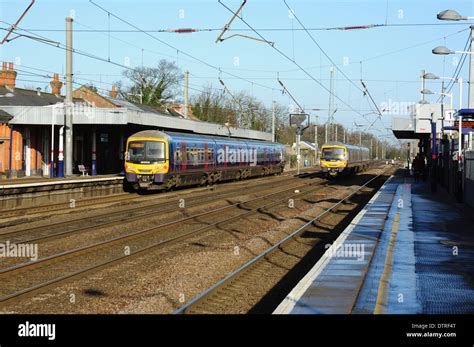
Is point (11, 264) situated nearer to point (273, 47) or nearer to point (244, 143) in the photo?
point (273, 47)

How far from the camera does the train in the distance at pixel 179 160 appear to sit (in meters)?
29.1

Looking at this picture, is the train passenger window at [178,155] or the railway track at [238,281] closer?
the railway track at [238,281]

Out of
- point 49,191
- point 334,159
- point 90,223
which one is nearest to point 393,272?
point 90,223

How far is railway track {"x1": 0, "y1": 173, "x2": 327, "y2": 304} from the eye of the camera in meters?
10.5

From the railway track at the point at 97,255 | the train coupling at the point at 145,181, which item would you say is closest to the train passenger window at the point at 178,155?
the train coupling at the point at 145,181

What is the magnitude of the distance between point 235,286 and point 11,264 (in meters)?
4.52

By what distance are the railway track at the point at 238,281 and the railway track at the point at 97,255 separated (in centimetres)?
254

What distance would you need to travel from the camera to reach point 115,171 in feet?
155

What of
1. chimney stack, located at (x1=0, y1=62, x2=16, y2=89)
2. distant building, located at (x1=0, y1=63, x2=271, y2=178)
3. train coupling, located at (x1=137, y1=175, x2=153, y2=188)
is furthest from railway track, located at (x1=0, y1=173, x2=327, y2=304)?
chimney stack, located at (x1=0, y1=62, x2=16, y2=89)

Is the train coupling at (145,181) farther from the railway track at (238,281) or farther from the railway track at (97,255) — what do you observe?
the railway track at (238,281)

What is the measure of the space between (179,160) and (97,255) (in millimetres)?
17840

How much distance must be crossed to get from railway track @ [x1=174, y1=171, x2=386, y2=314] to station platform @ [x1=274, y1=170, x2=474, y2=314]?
1175 millimetres

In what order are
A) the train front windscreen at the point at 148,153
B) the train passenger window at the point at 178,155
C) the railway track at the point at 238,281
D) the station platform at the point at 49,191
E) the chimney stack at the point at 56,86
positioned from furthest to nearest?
the chimney stack at the point at 56,86 → the train passenger window at the point at 178,155 → the train front windscreen at the point at 148,153 → the station platform at the point at 49,191 → the railway track at the point at 238,281
